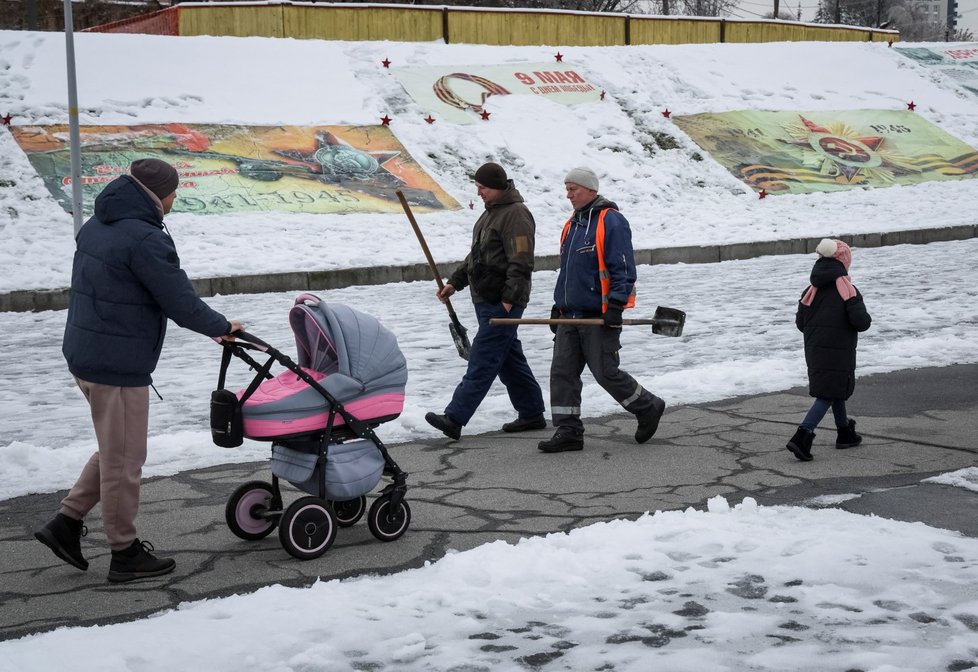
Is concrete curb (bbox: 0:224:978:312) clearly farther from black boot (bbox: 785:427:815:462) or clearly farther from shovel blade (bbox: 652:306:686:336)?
black boot (bbox: 785:427:815:462)

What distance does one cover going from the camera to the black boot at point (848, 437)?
6.91 meters

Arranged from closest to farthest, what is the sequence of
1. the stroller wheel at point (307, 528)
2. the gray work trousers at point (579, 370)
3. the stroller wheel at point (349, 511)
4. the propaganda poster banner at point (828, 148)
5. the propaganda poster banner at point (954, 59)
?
the stroller wheel at point (307, 528)
the stroller wheel at point (349, 511)
the gray work trousers at point (579, 370)
the propaganda poster banner at point (828, 148)
the propaganda poster banner at point (954, 59)

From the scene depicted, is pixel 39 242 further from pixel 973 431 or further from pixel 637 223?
pixel 973 431

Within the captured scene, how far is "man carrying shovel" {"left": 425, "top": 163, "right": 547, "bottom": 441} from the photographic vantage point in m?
7.48

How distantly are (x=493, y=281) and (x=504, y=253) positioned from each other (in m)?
0.19

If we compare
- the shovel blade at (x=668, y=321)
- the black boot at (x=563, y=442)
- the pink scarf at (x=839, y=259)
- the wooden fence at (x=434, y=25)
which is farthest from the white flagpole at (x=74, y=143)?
the pink scarf at (x=839, y=259)

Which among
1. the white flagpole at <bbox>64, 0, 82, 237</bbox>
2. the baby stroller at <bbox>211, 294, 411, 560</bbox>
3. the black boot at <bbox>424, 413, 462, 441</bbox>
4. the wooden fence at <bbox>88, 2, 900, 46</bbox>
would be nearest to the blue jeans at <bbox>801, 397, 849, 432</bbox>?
the black boot at <bbox>424, 413, 462, 441</bbox>

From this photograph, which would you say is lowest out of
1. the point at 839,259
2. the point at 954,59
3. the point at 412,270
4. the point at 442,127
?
the point at 412,270

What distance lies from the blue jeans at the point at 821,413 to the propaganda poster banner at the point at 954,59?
26.1 metres

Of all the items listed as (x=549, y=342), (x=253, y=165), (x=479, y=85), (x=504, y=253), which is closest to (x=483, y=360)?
(x=504, y=253)

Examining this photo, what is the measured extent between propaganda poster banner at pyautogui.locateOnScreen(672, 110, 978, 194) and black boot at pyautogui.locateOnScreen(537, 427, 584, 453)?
17.2 metres

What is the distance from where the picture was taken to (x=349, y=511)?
18.6ft

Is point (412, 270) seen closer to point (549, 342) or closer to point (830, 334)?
point (549, 342)

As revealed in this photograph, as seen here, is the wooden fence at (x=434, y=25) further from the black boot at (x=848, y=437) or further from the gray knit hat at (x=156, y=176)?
the gray knit hat at (x=156, y=176)
